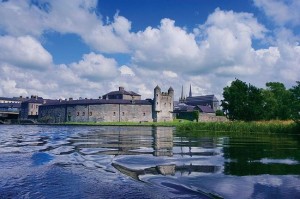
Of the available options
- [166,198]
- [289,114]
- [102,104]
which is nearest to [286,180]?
[166,198]

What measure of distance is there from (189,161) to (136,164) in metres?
2.27

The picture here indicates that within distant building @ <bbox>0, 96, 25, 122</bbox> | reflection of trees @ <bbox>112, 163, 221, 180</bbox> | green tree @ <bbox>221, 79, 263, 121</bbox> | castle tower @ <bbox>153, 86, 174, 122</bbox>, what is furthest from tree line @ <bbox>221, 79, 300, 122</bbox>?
distant building @ <bbox>0, 96, 25, 122</bbox>

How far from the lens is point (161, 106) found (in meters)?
115

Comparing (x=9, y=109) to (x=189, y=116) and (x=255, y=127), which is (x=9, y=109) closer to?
(x=189, y=116)

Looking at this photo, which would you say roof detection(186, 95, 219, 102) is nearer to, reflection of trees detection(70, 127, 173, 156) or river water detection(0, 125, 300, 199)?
reflection of trees detection(70, 127, 173, 156)

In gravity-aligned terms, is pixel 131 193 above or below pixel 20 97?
below

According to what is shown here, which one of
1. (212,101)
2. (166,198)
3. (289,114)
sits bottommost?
(166,198)

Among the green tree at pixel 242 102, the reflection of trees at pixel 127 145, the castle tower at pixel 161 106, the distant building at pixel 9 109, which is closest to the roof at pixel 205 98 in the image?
the castle tower at pixel 161 106

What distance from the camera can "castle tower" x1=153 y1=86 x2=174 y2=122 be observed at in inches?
4483

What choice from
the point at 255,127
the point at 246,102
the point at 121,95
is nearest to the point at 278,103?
the point at 246,102

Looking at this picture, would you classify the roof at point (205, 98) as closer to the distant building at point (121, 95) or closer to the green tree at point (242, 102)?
the distant building at point (121, 95)

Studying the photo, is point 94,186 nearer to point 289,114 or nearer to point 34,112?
point 289,114

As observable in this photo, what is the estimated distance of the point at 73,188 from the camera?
812 centimetres

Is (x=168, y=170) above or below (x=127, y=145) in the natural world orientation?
below
